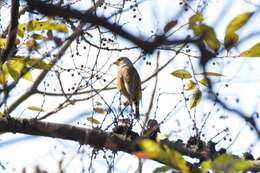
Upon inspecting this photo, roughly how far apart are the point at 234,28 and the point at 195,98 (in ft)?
4.88

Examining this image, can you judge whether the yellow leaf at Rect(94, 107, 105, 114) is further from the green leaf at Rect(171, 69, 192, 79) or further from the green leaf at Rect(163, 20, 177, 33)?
the green leaf at Rect(163, 20, 177, 33)

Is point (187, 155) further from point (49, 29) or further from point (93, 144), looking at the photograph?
point (49, 29)

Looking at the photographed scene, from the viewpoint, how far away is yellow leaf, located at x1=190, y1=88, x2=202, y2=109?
3.90 metres

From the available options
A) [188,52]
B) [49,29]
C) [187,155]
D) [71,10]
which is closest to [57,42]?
[49,29]

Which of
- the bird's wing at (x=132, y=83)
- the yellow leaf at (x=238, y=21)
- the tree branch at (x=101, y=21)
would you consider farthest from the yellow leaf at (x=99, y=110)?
the tree branch at (x=101, y=21)

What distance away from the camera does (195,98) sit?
394cm

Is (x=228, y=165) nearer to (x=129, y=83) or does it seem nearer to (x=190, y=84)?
(x=190, y=84)

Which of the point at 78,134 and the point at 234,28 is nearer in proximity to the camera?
the point at 234,28

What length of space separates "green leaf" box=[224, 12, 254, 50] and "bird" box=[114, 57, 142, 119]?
5.49ft

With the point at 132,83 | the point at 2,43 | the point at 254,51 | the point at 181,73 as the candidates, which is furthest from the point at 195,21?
the point at 132,83

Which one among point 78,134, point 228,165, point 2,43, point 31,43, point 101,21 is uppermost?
point 2,43

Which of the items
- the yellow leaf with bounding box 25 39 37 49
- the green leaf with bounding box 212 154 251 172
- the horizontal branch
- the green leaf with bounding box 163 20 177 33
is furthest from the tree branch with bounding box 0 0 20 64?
the green leaf with bounding box 212 154 251 172

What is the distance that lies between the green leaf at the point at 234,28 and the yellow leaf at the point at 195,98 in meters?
1.14

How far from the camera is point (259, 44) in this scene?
2650mm
